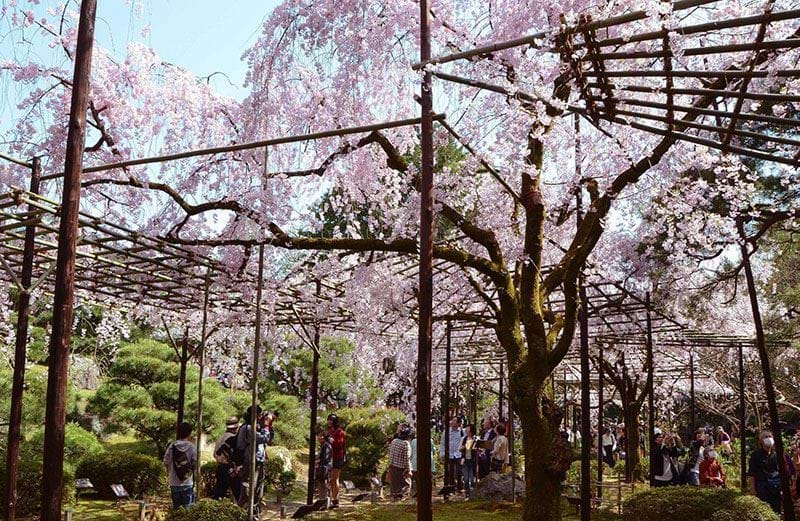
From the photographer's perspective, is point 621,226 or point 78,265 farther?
point 621,226

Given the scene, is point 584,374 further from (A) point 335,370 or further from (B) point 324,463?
(A) point 335,370

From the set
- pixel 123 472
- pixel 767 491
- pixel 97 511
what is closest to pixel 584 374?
pixel 767 491

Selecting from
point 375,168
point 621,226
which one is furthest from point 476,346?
point 375,168

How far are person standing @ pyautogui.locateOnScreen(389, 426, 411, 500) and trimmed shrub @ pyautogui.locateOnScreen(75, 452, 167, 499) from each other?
4224mm

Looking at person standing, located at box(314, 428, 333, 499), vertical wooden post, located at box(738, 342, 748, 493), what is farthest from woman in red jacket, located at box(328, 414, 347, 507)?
vertical wooden post, located at box(738, 342, 748, 493)

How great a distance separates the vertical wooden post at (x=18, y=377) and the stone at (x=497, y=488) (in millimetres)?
8486

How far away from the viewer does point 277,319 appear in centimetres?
1410

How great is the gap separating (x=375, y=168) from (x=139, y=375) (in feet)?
24.4

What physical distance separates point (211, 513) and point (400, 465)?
6.69m

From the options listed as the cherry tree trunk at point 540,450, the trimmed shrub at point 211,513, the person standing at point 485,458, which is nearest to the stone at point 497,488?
the person standing at point 485,458

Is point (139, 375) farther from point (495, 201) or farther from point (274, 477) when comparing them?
point (495, 201)

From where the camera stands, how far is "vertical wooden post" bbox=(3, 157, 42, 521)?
23.1 feet

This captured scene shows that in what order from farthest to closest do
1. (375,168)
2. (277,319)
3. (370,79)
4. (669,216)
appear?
(277,319) → (669,216) → (375,168) → (370,79)

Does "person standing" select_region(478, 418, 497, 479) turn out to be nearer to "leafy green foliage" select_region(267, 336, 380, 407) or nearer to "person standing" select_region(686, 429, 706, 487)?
"leafy green foliage" select_region(267, 336, 380, 407)
